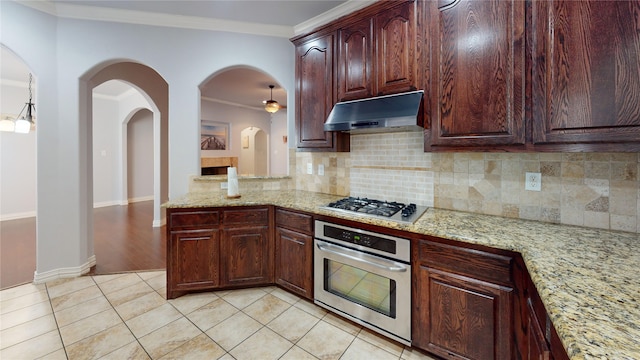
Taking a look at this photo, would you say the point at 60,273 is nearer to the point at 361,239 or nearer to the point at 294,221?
the point at 294,221

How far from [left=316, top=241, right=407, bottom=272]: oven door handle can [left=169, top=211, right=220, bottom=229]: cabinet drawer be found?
3.19 feet

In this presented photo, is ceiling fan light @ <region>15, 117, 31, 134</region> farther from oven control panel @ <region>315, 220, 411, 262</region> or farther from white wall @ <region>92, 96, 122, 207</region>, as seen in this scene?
oven control panel @ <region>315, 220, 411, 262</region>

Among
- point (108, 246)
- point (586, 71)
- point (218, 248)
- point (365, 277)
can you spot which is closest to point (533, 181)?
point (586, 71)

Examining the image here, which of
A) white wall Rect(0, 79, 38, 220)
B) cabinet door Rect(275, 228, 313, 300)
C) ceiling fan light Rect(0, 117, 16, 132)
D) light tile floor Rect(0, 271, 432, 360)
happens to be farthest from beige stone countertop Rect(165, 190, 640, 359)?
white wall Rect(0, 79, 38, 220)

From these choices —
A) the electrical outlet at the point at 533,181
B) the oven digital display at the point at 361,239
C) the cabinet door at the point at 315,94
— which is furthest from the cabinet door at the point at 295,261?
the electrical outlet at the point at 533,181

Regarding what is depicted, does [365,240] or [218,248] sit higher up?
[365,240]

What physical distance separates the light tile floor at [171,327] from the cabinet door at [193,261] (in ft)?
0.48

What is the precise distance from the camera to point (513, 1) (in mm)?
1499

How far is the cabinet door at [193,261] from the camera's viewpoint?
2316mm

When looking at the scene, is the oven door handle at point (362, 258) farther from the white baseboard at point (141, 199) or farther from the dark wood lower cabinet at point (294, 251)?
the white baseboard at point (141, 199)

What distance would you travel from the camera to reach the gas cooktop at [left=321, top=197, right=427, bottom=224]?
5.91 feet

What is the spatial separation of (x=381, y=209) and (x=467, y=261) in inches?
26.6

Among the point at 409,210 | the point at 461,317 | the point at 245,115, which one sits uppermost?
the point at 245,115

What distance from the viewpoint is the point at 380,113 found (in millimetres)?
1914
